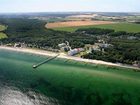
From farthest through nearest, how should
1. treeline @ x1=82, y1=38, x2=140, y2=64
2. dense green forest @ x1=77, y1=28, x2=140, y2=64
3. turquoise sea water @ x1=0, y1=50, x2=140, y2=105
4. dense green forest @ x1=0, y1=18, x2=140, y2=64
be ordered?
dense green forest @ x1=0, y1=18, x2=140, y2=64 < dense green forest @ x1=77, y1=28, x2=140, y2=64 < treeline @ x1=82, y1=38, x2=140, y2=64 < turquoise sea water @ x1=0, y1=50, x2=140, y2=105

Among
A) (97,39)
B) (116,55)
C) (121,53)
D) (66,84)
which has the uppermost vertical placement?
(116,55)

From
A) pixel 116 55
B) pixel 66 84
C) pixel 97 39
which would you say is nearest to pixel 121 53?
pixel 116 55

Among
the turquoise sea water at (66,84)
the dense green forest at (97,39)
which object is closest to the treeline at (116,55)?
the dense green forest at (97,39)

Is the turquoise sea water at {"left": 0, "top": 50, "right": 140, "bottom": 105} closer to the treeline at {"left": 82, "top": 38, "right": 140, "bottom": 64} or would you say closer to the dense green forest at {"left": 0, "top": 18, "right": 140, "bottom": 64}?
the treeline at {"left": 82, "top": 38, "right": 140, "bottom": 64}

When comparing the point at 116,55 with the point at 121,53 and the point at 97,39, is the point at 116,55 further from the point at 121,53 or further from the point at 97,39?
the point at 97,39

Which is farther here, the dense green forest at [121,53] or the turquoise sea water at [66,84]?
the dense green forest at [121,53]

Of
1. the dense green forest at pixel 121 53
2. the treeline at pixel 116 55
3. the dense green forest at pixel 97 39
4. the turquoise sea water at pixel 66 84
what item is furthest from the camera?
the dense green forest at pixel 97 39

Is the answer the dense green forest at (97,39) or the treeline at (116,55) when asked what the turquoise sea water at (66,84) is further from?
the dense green forest at (97,39)

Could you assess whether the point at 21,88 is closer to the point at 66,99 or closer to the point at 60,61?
the point at 66,99

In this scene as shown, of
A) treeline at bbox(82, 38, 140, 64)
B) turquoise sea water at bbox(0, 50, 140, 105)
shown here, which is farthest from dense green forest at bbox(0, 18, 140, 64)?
turquoise sea water at bbox(0, 50, 140, 105)
